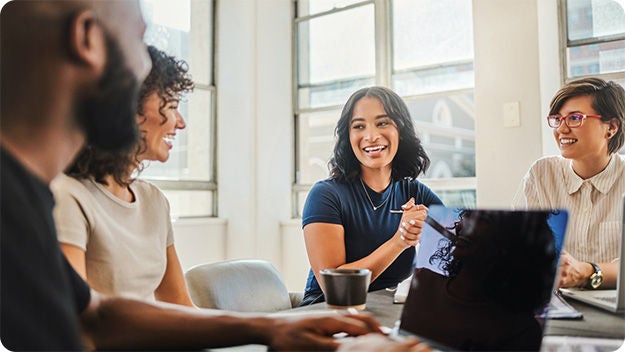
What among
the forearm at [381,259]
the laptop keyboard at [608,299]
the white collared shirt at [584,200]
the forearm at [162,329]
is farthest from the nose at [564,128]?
the forearm at [162,329]

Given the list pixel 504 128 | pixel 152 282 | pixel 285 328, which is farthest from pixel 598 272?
pixel 504 128

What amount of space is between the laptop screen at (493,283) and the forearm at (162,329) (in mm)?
243

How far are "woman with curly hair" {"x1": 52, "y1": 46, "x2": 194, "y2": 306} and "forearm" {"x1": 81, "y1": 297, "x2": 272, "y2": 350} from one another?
230 millimetres

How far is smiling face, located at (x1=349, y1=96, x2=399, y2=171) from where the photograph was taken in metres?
1.87

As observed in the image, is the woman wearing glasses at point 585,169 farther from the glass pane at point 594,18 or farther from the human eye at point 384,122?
the glass pane at point 594,18

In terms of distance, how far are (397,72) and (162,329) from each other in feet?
9.89

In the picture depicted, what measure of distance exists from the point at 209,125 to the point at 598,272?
2985 millimetres

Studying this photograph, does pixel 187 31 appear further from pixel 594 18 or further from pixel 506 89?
pixel 594 18

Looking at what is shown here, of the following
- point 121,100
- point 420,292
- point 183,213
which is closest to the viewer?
point 121,100

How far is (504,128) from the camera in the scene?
264 cm

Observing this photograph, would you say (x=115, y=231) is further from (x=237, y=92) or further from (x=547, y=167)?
(x=237, y=92)

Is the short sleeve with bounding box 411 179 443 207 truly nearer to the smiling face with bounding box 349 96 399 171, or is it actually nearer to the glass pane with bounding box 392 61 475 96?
the smiling face with bounding box 349 96 399 171

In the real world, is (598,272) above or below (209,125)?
below

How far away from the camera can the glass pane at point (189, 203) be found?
11.6 ft
